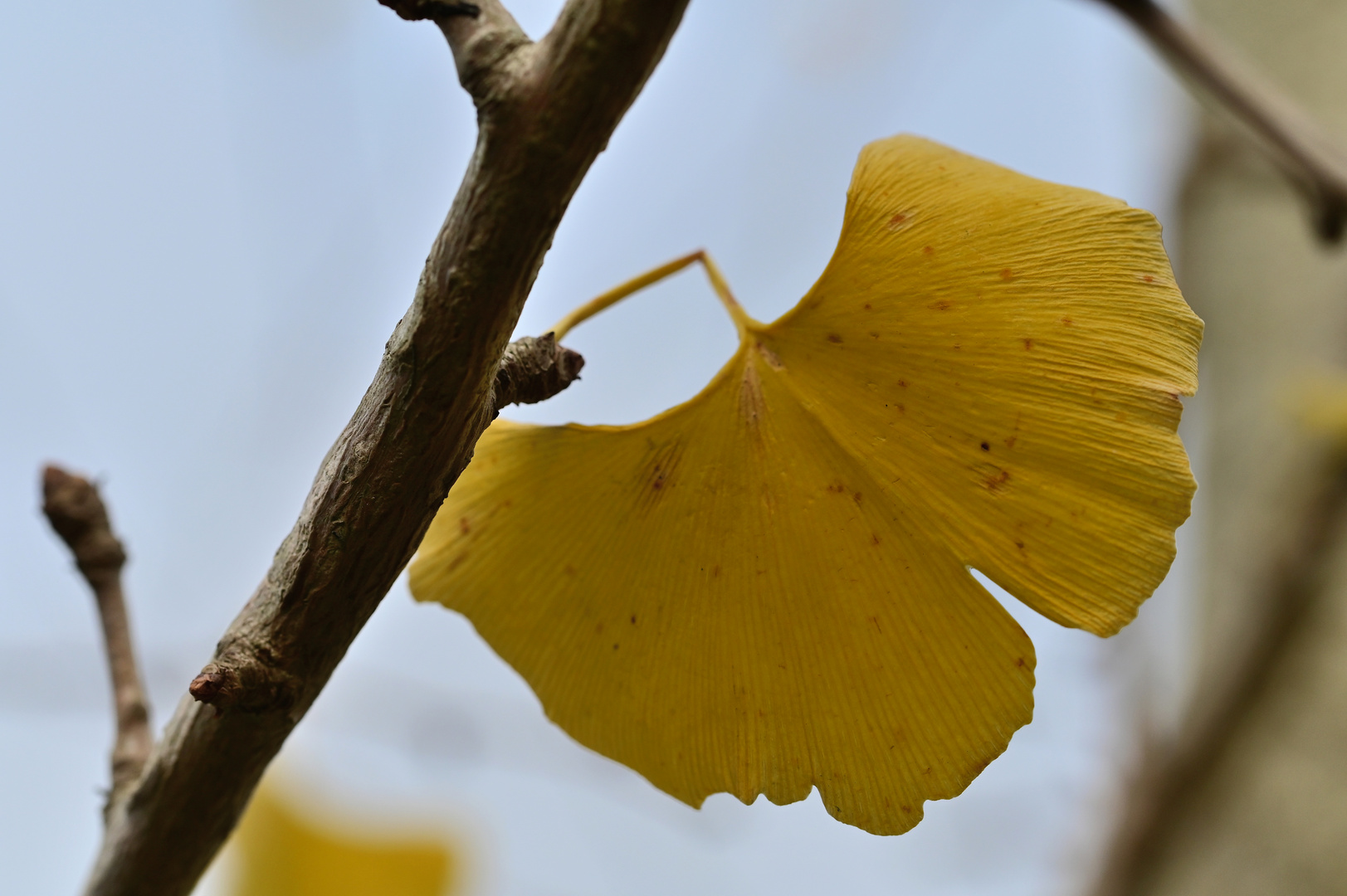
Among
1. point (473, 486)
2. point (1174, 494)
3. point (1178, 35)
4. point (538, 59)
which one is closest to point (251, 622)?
point (473, 486)

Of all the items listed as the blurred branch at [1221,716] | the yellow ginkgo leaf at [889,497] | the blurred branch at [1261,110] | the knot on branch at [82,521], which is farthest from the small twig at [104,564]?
the blurred branch at [1221,716]

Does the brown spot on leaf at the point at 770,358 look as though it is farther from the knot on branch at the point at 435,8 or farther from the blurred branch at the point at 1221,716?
the blurred branch at the point at 1221,716

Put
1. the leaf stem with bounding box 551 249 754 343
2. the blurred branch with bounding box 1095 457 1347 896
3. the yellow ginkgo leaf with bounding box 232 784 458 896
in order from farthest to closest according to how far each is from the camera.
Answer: the blurred branch with bounding box 1095 457 1347 896 → the yellow ginkgo leaf with bounding box 232 784 458 896 → the leaf stem with bounding box 551 249 754 343

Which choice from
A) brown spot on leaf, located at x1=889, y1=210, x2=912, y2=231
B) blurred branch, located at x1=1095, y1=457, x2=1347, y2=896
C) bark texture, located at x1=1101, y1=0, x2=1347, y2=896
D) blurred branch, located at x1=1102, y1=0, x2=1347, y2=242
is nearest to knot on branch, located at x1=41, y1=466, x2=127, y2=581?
brown spot on leaf, located at x1=889, y1=210, x2=912, y2=231

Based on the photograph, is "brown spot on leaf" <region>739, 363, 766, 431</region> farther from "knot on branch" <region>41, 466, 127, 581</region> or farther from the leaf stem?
"knot on branch" <region>41, 466, 127, 581</region>

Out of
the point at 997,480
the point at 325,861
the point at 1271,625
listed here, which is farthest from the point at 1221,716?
the point at 997,480

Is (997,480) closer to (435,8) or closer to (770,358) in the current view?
(770,358)

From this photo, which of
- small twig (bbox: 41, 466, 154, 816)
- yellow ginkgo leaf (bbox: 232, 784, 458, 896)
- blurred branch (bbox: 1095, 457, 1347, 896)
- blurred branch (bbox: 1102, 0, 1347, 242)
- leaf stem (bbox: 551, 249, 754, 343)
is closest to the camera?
leaf stem (bbox: 551, 249, 754, 343)
